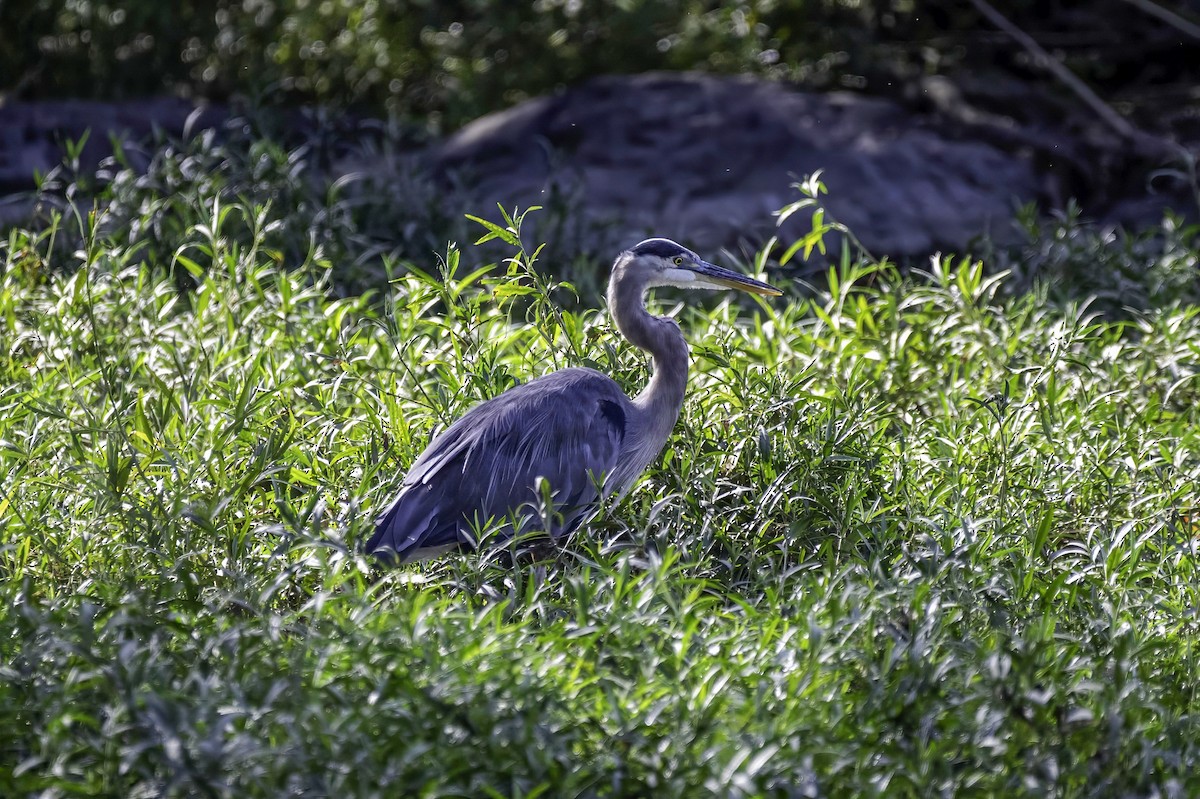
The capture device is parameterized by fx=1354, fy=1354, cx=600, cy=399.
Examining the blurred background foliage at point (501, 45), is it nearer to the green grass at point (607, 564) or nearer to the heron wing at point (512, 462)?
the green grass at point (607, 564)

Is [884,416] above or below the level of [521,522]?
below

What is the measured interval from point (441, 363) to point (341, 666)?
168cm

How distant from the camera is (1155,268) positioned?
6000mm

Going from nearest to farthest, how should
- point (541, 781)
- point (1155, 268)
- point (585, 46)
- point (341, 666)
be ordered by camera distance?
point (541, 781), point (341, 666), point (1155, 268), point (585, 46)

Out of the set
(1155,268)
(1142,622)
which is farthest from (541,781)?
(1155,268)

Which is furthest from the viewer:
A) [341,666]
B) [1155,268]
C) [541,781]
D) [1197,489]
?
[1155,268]

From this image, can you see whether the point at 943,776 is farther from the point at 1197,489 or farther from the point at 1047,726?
the point at 1197,489

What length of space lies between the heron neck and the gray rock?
A: 2623mm

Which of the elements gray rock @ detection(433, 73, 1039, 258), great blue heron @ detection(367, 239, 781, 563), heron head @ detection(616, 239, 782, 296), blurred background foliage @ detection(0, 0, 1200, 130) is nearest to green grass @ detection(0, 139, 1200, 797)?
great blue heron @ detection(367, 239, 781, 563)

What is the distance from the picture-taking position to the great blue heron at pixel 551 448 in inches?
149

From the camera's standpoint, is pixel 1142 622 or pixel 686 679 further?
pixel 1142 622

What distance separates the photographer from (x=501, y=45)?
378 inches

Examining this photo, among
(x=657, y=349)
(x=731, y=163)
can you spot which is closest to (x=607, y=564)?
(x=657, y=349)

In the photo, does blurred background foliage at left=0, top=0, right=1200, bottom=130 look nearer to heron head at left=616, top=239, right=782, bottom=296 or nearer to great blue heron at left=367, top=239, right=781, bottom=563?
heron head at left=616, top=239, right=782, bottom=296
